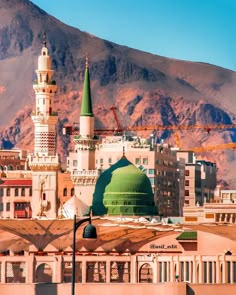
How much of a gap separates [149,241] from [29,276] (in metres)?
18.2

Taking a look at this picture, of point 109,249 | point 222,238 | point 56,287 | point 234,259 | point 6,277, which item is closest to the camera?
point 56,287

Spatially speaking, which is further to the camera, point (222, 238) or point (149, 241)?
point (149, 241)

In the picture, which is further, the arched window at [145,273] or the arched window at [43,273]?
the arched window at [43,273]

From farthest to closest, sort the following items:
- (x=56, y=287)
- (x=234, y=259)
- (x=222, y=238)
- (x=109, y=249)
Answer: (x=109, y=249) → (x=222, y=238) → (x=234, y=259) → (x=56, y=287)

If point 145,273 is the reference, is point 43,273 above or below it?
below

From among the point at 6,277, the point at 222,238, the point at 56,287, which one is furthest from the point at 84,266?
the point at 56,287

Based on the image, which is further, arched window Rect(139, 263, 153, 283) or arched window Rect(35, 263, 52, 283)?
arched window Rect(35, 263, 52, 283)

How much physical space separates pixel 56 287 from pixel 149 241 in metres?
73.3

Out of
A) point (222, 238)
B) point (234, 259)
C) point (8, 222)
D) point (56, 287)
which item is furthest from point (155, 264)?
point (56, 287)

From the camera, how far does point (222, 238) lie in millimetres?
154250

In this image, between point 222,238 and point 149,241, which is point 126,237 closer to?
point 149,241

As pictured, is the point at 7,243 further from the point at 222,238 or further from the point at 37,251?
the point at 222,238

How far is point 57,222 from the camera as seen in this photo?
183 m

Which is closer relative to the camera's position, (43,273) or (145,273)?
(145,273)
